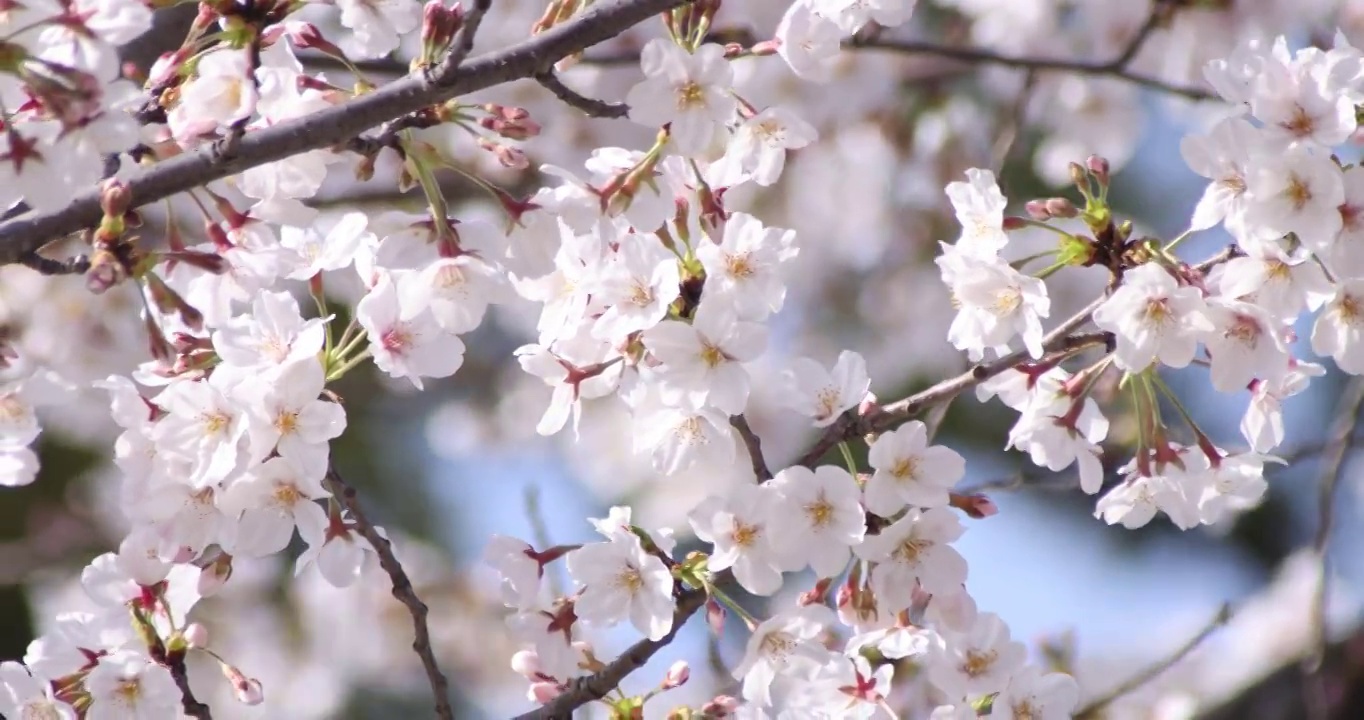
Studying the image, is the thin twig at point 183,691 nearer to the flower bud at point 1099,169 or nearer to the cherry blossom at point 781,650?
the cherry blossom at point 781,650

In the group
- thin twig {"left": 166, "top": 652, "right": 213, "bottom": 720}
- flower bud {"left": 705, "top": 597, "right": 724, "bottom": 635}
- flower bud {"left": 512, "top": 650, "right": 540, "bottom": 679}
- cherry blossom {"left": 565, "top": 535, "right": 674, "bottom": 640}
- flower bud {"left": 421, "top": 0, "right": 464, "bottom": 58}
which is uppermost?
flower bud {"left": 421, "top": 0, "right": 464, "bottom": 58}

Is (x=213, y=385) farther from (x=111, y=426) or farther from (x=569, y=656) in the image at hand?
(x=111, y=426)

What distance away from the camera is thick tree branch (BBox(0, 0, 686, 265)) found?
4.05ft

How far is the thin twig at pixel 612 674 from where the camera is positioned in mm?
1505

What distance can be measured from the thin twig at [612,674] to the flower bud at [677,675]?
0.26 ft

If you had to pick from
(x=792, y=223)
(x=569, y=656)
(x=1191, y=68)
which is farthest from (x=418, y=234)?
(x=792, y=223)

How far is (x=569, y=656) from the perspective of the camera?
1.56m

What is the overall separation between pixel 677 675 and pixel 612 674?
109mm

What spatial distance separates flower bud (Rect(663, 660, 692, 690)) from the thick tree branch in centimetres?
71

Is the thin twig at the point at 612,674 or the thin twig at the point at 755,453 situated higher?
the thin twig at the point at 755,453

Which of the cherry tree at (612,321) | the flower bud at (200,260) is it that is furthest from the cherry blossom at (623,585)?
the flower bud at (200,260)

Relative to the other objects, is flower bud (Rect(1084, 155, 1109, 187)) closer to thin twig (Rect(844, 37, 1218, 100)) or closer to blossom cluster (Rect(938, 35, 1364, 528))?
blossom cluster (Rect(938, 35, 1364, 528))

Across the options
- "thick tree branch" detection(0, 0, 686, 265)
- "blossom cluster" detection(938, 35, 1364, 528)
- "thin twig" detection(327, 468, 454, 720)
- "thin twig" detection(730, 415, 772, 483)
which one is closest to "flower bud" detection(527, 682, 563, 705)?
"thin twig" detection(327, 468, 454, 720)

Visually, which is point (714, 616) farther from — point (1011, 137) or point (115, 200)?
point (1011, 137)
